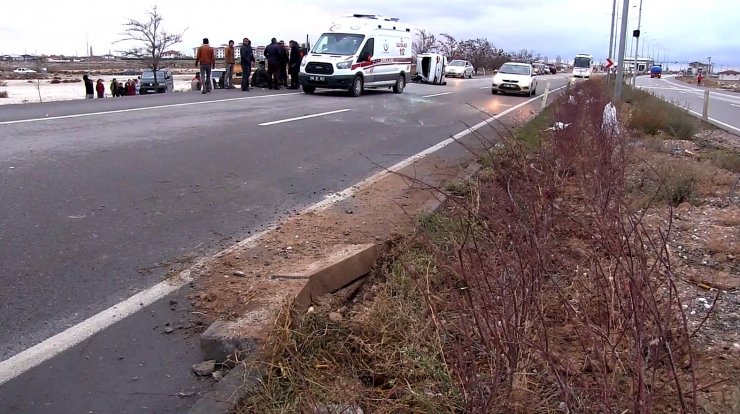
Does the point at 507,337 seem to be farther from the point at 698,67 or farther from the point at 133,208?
the point at 698,67

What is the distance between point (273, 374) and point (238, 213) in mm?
3266

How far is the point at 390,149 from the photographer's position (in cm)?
1029

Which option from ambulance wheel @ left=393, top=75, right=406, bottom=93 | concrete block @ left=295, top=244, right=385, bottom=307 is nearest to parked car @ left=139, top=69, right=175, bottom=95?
ambulance wheel @ left=393, top=75, right=406, bottom=93

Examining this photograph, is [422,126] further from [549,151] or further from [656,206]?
[656,206]

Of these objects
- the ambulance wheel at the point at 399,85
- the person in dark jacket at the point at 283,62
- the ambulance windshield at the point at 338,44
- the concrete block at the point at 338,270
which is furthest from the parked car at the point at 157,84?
the concrete block at the point at 338,270

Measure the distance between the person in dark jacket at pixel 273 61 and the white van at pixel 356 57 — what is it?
1.51m

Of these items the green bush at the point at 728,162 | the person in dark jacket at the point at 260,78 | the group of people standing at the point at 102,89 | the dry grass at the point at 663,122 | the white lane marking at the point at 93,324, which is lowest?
the white lane marking at the point at 93,324

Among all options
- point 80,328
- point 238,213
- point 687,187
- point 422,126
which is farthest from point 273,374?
point 422,126

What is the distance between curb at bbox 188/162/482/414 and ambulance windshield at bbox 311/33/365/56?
56.6 ft

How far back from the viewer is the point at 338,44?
70.0 feet

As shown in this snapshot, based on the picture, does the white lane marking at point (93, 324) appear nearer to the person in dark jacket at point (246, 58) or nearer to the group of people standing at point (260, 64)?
the group of people standing at point (260, 64)

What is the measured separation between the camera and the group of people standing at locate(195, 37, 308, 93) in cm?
2022

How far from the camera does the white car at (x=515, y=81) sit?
2727cm

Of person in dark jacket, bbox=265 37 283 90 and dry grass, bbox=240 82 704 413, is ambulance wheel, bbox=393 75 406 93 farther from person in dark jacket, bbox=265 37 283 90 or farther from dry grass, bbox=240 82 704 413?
dry grass, bbox=240 82 704 413
